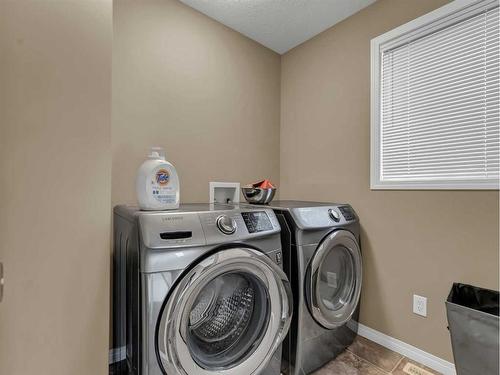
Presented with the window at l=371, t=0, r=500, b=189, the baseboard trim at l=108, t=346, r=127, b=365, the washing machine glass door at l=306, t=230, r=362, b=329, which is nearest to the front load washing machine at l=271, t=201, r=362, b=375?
the washing machine glass door at l=306, t=230, r=362, b=329

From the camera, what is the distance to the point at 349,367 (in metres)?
1.60

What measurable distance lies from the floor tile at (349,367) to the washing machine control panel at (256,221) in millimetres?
975

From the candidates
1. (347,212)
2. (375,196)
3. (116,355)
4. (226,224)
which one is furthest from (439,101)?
(116,355)

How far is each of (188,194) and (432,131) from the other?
1709 millimetres

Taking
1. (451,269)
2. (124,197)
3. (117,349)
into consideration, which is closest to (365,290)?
(451,269)

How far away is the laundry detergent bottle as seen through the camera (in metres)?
1.26

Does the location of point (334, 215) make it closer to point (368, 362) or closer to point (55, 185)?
point (368, 362)

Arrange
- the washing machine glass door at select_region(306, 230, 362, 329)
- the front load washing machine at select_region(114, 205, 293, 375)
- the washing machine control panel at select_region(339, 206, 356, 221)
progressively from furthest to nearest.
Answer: the washing machine control panel at select_region(339, 206, 356, 221), the washing machine glass door at select_region(306, 230, 362, 329), the front load washing machine at select_region(114, 205, 293, 375)

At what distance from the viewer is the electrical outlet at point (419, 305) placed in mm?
1637

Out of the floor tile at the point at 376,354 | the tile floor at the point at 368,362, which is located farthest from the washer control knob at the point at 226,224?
the floor tile at the point at 376,354

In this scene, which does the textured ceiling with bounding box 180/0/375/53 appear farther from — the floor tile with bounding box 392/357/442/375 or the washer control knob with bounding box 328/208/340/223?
the floor tile with bounding box 392/357/442/375

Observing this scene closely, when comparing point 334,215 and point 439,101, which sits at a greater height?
point 439,101

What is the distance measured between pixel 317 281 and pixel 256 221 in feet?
1.76

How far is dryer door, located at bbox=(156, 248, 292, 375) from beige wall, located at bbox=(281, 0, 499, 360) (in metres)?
0.91
